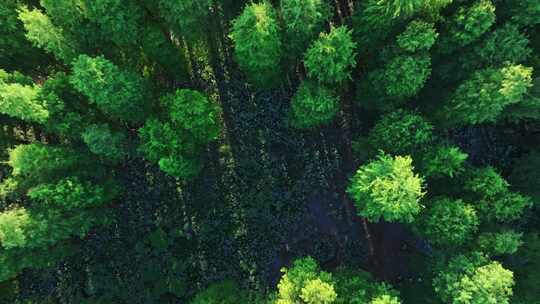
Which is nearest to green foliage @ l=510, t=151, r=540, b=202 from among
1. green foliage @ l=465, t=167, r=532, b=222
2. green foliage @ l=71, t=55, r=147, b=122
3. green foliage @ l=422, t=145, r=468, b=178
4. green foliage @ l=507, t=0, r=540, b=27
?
green foliage @ l=465, t=167, r=532, b=222

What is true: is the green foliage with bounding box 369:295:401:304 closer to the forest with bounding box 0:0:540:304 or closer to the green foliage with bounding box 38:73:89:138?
the forest with bounding box 0:0:540:304

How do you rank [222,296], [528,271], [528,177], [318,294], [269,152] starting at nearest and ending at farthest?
[318,294], [528,271], [528,177], [222,296], [269,152]

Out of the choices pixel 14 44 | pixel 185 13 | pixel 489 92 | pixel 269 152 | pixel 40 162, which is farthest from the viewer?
pixel 269 152

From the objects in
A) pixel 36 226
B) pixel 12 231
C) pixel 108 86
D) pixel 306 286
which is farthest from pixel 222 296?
pixel 108 86

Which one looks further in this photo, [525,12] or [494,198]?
[494,198]

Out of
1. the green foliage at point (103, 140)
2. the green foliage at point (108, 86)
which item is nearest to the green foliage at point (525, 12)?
the green foliage at point (108, 86)

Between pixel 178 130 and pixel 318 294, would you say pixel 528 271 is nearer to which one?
pixel 318 294
